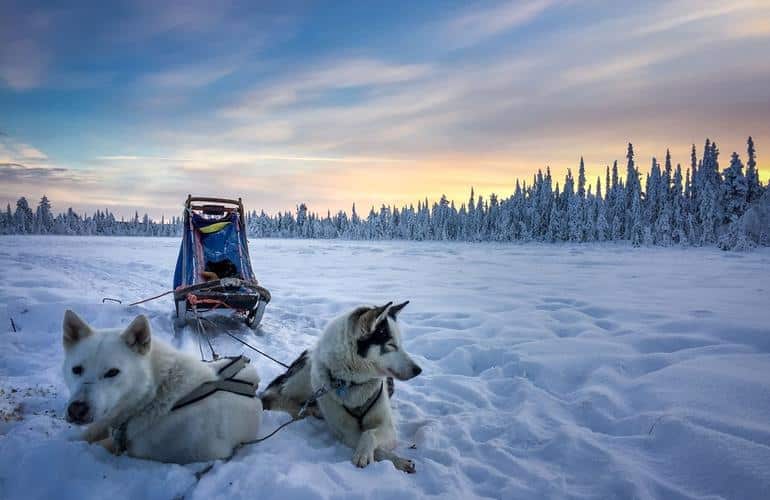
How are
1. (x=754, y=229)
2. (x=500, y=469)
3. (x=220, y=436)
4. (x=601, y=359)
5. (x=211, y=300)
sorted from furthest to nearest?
(x=754, y=229)
(x=211, y=300)
(x=601, y=359)
(x=500, y=469)
(x=220, y=436)

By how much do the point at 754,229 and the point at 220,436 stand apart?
4959cm

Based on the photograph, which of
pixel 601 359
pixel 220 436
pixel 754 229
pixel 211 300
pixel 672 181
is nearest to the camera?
pixel 220 436

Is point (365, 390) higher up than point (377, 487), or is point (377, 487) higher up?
point (365, 390)

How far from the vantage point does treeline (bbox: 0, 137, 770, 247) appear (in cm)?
4819

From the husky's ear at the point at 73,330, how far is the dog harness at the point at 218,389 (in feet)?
1.97

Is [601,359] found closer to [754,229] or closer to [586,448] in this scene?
[586,448]

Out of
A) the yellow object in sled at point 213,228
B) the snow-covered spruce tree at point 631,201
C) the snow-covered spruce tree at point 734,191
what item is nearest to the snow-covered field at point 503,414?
the yellow object in sled at point 213,228

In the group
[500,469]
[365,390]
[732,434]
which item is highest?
[365,390]

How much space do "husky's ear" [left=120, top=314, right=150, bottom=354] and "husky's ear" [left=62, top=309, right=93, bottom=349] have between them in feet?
0.70

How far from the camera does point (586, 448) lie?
3.14m

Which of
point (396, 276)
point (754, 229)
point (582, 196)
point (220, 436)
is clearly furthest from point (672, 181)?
point (220, 436)

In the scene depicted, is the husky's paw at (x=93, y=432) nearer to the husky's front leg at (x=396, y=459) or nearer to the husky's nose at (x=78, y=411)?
the husky's nose at (x=78, y=411)

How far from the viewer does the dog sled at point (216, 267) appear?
677 centimetres

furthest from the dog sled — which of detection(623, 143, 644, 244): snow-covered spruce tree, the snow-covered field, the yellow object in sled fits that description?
detection(623, 143, 644, 244): snow-covered spruce tree
